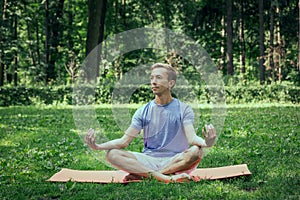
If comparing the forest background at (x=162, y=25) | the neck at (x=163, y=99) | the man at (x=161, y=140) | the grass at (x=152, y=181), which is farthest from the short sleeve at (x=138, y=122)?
the forest background at (x=162, y=25)

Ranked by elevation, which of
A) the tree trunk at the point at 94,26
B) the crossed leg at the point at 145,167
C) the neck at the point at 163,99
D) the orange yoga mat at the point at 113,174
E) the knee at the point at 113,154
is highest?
the tree trunk at the point at 94,26

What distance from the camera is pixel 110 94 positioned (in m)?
19.9

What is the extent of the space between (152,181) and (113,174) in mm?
812

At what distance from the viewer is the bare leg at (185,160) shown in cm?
510

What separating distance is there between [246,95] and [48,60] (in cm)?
1511

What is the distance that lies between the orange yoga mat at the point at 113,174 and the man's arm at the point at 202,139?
45 cm

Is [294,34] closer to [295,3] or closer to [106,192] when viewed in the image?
[295,3]

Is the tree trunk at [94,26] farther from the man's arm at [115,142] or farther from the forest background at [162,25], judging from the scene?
the man's arm at [115,142]

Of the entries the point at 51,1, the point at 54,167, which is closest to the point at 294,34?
the point at 51,1

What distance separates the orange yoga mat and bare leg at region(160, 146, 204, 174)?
20 cm

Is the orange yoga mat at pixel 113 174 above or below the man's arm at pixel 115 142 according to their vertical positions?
below

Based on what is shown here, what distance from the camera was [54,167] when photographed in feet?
21.0

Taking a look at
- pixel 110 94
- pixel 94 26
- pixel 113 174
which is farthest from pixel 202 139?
pixel 94 26

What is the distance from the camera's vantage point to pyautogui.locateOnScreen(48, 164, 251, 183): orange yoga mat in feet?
17.7
